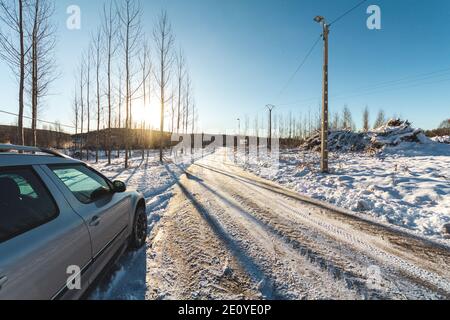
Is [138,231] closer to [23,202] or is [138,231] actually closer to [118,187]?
[118,187]

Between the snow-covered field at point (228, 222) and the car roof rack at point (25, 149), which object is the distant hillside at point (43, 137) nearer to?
the snow-covered field at point (228, 222)

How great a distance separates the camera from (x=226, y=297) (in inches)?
88.3

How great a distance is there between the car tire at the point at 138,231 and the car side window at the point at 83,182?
0.79 meters

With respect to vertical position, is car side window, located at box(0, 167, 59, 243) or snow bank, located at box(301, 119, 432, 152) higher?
snow bank, located at box(301, 119, 432, 152)

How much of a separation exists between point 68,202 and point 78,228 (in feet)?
0.97

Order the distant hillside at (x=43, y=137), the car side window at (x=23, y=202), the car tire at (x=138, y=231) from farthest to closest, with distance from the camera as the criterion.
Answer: the distant hillside at (x=43, y=137) < the car tire at (x=138, y=231) < the car side window at (x=23, y=202)

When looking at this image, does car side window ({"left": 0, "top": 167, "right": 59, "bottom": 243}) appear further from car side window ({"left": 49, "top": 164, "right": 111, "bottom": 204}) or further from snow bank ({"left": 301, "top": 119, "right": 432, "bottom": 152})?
snow bank ({"left": 301, "top": 119, "right": 432, "bottom": 152})

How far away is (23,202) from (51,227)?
389mm

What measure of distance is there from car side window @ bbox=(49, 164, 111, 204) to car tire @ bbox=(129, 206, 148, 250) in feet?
2.60

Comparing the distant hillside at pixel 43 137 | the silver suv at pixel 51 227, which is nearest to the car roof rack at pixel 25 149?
the silver suv at pixel 51 227

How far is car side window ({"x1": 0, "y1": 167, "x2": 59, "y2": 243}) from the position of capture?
152 centimetres

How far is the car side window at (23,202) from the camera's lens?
1.52 metres

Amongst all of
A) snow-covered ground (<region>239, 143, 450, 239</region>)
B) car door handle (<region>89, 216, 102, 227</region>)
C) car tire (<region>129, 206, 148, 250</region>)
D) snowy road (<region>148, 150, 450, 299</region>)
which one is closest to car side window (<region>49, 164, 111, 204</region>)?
car door handle (<region>89, 216, 102, 227</region>)

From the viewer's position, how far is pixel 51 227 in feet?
5.38
